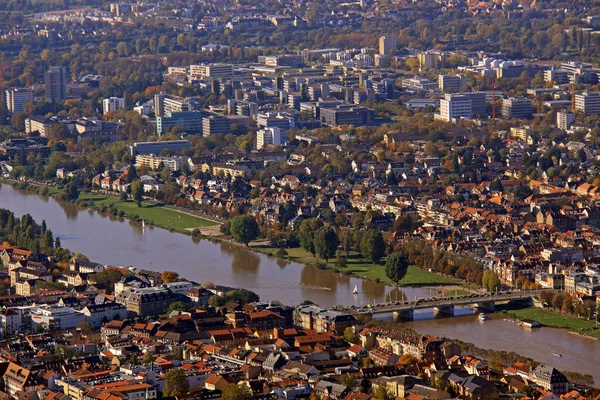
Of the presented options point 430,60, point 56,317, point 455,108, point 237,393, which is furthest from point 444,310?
point 430,60

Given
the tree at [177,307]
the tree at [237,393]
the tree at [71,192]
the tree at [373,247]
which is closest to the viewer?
the tree at [237,393]

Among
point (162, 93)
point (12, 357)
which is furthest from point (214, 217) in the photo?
point (162, 93)

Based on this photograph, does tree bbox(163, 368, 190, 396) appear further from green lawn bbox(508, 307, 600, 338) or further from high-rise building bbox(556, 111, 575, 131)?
high-rise building bbox(556, 111, 575, 131)

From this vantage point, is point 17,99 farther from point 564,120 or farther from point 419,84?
point 564,120

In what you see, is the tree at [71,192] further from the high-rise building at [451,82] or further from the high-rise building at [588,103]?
the high-rise building at [451,82]

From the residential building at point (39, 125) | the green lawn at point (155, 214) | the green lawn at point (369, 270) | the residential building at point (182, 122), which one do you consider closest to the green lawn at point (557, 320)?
the green lawn at point (369, 270)

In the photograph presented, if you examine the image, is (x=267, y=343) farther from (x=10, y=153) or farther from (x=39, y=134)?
(x=39, y=134)
